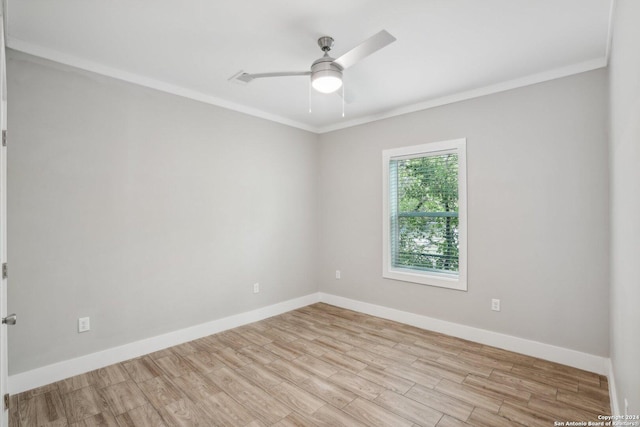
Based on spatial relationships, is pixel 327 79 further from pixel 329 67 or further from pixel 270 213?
pixel 270 213

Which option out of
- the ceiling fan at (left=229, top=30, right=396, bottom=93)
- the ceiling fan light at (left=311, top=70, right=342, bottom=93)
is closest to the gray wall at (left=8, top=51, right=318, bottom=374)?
the ceiling fan at (left=229, top=30, right=396, bottom=93)

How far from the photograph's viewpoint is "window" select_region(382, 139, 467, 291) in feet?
11.5

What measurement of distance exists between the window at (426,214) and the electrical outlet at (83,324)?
312 centimetres

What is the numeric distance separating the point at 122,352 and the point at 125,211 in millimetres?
1275

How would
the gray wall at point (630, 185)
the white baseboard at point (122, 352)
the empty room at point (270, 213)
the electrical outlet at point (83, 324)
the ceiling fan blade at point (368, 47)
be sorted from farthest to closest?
the electrical outlet at point (83, 324) < the white baseboard at point (122, 352) < the empty room at point (270, 213) < the ceiling fan blade at point (368, 47) < the gray wall at point (630, 185)

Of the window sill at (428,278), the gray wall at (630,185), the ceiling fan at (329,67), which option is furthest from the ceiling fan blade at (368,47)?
the window sill at (428,278)

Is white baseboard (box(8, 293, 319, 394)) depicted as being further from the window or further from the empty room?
the window

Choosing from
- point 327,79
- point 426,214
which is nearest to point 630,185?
point 327,79

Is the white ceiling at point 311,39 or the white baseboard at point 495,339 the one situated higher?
the white ceiling at point 311,39

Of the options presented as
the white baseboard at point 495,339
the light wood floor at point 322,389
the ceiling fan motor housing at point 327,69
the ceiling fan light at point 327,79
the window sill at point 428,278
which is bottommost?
the light wood floor at point 322,389

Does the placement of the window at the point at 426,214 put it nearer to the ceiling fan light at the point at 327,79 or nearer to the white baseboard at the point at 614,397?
the white baseboard at the point at 614,397

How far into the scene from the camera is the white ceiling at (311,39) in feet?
6.73

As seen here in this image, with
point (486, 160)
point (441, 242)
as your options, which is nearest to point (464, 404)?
point (441, 242)

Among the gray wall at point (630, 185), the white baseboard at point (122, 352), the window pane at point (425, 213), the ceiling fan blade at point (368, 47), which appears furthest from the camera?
the window pane at point (425, 213)
